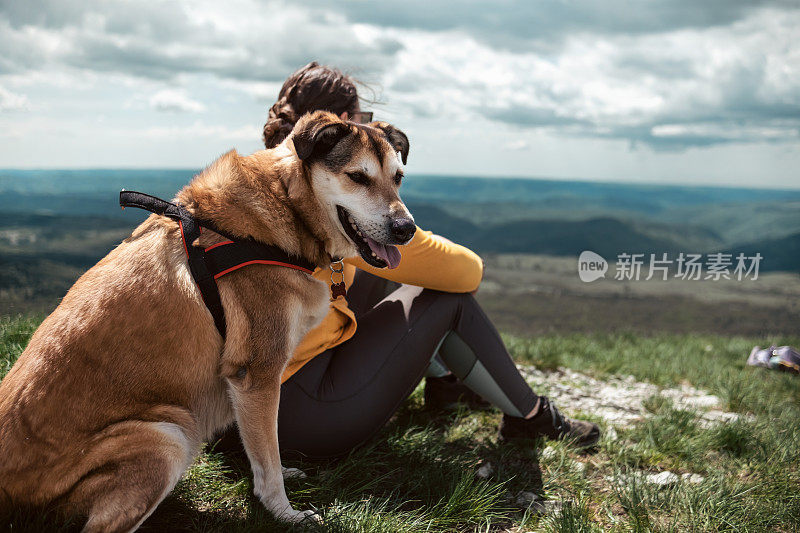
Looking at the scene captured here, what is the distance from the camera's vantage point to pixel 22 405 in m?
2.38

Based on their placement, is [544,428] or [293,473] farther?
[544,428]

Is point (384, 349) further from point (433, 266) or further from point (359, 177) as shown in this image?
point (359, 177)

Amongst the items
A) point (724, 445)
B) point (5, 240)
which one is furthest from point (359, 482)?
point (5, 240)

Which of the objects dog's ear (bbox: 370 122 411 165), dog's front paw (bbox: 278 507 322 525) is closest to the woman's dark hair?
dog's ear (bbox: 370 122 411 165)

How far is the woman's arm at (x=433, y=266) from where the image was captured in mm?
3441

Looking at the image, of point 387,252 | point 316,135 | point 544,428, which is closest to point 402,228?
point 387,252

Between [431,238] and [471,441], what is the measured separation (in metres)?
1.83

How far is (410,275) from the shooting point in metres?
3.53

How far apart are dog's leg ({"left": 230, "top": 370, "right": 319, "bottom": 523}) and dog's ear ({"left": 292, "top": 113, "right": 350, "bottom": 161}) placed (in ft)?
4.06

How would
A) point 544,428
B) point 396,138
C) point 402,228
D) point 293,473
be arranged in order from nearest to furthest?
point 402,228
point 293,473
point 396,138
point 544,428

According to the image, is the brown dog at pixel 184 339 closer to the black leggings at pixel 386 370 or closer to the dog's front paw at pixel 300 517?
the dog's front paw at pixel 300 517

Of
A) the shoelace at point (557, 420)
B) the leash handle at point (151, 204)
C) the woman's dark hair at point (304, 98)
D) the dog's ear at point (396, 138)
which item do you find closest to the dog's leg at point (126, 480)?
the leash handle at point (151, 204)

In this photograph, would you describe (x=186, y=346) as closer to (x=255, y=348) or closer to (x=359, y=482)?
(x=255, y=348)

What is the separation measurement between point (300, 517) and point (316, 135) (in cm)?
212
